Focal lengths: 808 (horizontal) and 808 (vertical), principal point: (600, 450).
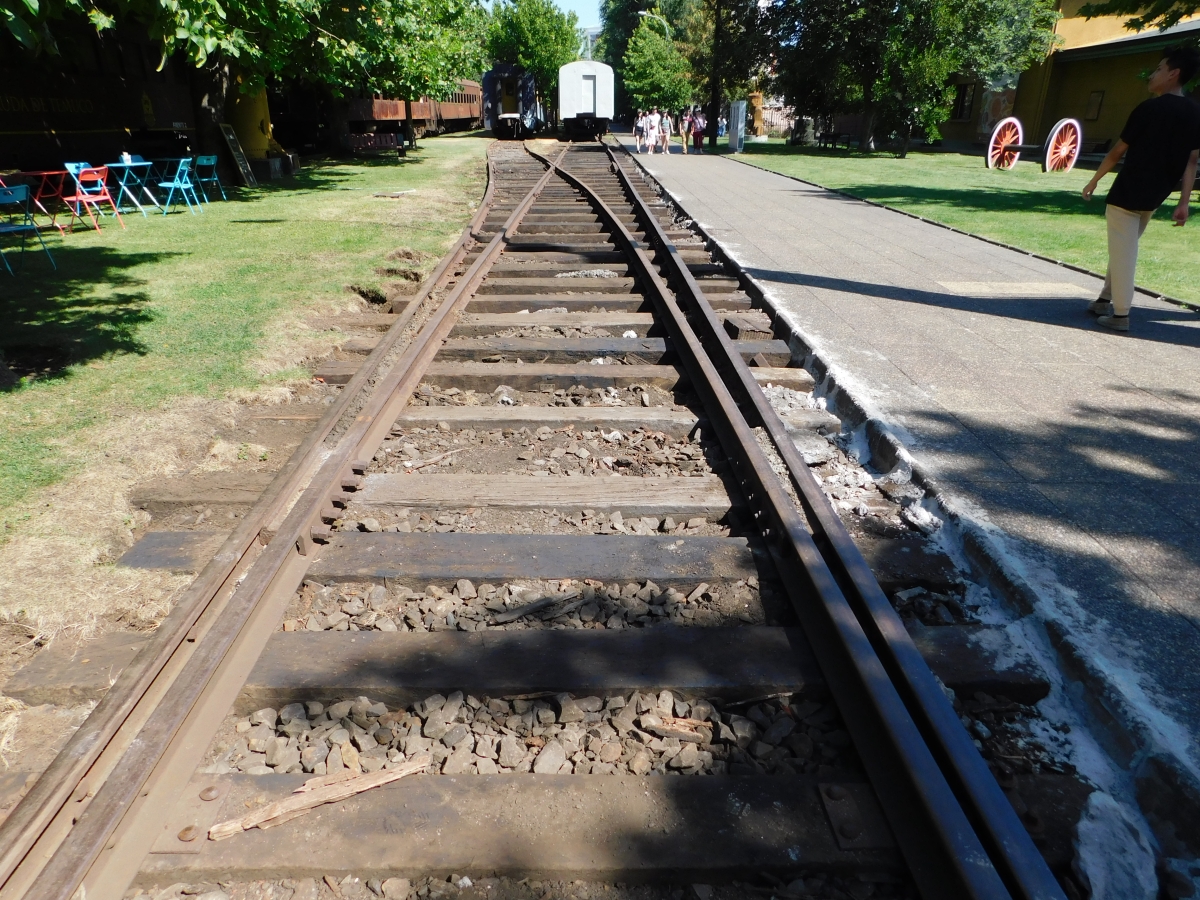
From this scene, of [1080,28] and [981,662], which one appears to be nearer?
[981,662]

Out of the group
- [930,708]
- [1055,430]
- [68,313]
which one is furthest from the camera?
[68,313]

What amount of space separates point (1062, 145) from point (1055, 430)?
1929cm

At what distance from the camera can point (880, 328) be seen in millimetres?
5781

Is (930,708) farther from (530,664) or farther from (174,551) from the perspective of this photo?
(174,551)

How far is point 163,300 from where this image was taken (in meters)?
6.74

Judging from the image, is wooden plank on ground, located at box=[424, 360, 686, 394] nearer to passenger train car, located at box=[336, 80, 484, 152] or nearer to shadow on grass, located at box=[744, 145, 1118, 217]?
shadow on grass, located at box=[744, 145, 1118, 217]

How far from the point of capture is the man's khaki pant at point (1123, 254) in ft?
18.6

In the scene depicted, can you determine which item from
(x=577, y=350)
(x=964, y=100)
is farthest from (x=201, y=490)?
(x=964, y=100)

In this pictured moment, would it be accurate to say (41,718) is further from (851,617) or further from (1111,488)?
(1111,488)

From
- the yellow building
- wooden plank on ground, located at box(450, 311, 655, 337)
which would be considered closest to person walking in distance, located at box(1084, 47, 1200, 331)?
wooden plank on ground, located at box(450, 311, 655, 337)

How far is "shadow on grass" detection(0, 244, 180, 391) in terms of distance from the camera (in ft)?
17.5

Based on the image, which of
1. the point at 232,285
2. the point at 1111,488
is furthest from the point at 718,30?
the point at 1111,488

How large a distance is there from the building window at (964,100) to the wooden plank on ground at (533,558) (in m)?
39.3

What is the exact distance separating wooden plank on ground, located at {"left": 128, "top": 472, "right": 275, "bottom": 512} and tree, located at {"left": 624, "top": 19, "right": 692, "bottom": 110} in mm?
49335
